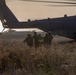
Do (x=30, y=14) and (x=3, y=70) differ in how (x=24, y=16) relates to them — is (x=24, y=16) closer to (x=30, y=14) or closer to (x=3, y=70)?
(x=30, y=14)

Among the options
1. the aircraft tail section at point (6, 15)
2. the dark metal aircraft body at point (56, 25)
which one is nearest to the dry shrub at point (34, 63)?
the dark metal aircraft body at point (56, 25)

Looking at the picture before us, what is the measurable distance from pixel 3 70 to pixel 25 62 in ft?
2.50

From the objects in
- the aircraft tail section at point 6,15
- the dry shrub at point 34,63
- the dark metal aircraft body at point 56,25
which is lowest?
the dark metal aircraft body at point 56,25

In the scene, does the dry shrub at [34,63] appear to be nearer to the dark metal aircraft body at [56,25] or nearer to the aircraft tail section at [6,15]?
the dark metal aircraft body at [56,25]

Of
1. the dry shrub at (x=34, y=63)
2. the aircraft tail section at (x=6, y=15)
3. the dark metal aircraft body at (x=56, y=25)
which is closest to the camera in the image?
the dry shrub at (x=34, y=63)

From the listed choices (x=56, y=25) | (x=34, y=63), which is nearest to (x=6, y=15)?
(x=56, y=25)

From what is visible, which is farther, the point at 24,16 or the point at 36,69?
the point at 24,16

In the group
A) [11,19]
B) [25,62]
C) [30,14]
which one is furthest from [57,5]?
[25,62]

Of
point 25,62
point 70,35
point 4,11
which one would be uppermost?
point 25,62

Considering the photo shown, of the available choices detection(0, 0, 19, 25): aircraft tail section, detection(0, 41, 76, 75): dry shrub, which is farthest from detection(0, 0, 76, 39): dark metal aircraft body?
detection(0, 41, 76, 75): dry shrub

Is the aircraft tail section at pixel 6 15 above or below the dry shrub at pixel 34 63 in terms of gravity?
below

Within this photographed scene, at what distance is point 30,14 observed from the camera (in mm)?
32594

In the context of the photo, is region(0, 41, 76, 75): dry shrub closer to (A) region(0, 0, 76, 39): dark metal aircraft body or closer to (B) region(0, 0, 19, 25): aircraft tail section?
(A) region(0, 0, 76, 39): dark metal aircraft body

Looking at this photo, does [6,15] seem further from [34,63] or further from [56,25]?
[34,63]
